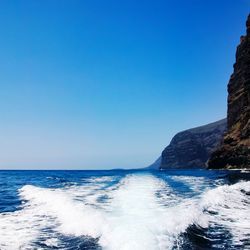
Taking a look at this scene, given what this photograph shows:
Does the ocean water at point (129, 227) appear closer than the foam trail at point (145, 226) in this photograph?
No

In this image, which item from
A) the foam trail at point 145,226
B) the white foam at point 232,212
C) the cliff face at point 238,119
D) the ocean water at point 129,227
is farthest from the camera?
the cliff face at point 238,119

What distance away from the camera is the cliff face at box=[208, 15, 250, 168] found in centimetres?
8050

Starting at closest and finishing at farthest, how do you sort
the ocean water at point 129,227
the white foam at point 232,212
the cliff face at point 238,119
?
the ocean water at point 129,227, the white foam at point 232,212, the cliff face at point 238,119

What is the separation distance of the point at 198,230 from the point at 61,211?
779 centimetres

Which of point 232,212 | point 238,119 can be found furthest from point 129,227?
point 238,119

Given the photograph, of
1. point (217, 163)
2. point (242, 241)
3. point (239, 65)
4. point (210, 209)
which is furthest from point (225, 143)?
point (242, 241)

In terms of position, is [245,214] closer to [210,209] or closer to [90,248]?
[210,209]

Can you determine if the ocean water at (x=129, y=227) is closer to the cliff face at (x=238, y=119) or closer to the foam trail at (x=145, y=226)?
the foam trail at (x=145, y=226)

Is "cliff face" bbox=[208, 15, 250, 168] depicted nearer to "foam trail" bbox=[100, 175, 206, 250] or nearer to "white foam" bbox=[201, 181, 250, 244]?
"white foam" bbox=[201, 181, 250, 244]

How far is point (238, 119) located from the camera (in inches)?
3681

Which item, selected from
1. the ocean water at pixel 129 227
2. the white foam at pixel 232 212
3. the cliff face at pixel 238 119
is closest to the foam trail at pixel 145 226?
the ocean water at pixel 129 227

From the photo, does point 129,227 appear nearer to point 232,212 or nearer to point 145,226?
point 145,226

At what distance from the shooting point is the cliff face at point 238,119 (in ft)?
264

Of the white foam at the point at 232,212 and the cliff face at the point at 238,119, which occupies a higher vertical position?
the cliff face at the point at 238,119
